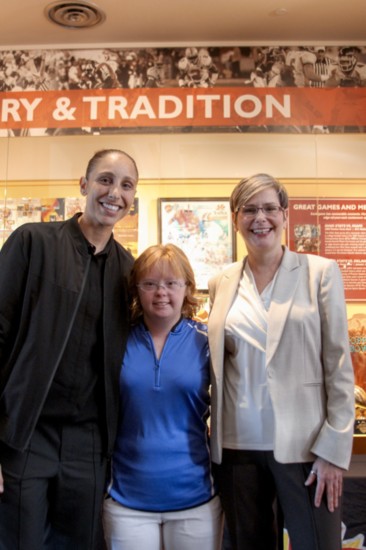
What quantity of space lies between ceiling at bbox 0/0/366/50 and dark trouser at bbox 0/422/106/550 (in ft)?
7.65

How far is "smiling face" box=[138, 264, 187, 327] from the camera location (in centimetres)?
183

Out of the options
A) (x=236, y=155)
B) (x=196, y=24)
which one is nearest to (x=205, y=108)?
(x=236, y=155)

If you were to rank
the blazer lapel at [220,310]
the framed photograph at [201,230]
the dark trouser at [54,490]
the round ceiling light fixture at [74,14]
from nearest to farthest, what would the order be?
the dark trouser at [54,490] → the blazer lapel at [220,310] → the round ceiling light fixture at [74,14] → the framed photograph at [201,230]

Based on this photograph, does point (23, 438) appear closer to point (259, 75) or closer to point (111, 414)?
point (111, 414)

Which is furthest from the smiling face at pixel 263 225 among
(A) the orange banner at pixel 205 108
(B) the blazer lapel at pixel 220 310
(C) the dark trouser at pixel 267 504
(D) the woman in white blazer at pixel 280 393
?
(A) the orange banner at pixel 205 108

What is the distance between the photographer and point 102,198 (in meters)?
1.84

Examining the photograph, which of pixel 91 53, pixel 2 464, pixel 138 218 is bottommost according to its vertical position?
pixel 2 464

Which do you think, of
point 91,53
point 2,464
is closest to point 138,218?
point 91,53

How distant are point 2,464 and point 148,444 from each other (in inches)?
18.4

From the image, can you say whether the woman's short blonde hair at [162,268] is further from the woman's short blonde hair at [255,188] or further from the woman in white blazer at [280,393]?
the woman's short blonde hair at [255,188]

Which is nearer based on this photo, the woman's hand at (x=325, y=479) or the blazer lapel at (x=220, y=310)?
the woman's hand at (x=325, y=479)

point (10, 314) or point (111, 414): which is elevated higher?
point (10, 314)

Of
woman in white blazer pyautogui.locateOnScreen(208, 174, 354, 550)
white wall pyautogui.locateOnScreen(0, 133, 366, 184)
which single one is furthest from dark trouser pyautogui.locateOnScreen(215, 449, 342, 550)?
white wall pyautogui.locateOnScreen(0, 133, 366, 184)

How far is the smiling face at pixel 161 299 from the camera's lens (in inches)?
72.0
